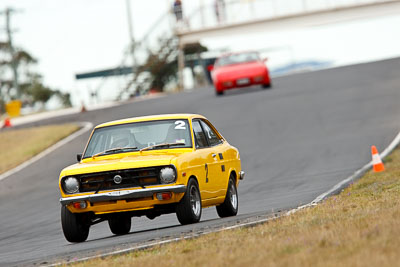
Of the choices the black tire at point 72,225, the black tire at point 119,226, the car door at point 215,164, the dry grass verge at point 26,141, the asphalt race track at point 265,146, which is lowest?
the dry grass verge at point 26,141

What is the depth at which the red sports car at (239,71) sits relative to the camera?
3556 cm

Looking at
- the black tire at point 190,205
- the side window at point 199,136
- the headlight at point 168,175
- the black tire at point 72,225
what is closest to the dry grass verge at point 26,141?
the side window at point 199,136

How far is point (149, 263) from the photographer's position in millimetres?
7793

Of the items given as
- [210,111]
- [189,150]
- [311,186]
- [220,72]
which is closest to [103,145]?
[189,150]

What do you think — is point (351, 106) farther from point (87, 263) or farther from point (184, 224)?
point (87, 263)

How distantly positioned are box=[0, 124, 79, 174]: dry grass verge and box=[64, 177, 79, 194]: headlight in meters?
16.2

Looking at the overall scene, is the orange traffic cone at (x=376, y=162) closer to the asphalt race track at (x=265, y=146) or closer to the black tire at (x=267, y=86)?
the asphalt race track at (x=265, y=146)

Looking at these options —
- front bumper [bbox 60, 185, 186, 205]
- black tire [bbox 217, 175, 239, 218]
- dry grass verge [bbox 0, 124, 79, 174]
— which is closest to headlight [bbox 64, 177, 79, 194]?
front bumper [bbox 60, 185, 186, 205]

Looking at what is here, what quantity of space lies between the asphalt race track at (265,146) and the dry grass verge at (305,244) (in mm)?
1309

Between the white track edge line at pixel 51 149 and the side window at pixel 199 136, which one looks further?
the white track edge line at pixel 51 149

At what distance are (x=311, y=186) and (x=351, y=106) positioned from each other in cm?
1323

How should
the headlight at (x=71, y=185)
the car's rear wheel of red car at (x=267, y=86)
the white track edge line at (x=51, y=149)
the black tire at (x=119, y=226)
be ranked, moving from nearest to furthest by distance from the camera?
the headlight at (x=71, y=185)
the black tire at (x=119, y=226)
the white track edge line at (x=51, y=149)
the car's rear wheel of red car at (x=267, y=86)

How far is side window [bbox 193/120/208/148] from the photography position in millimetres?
12341

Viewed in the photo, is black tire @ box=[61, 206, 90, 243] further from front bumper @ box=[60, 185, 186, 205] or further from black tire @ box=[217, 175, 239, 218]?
black tire @ box=[217, 175, 239, 218]
